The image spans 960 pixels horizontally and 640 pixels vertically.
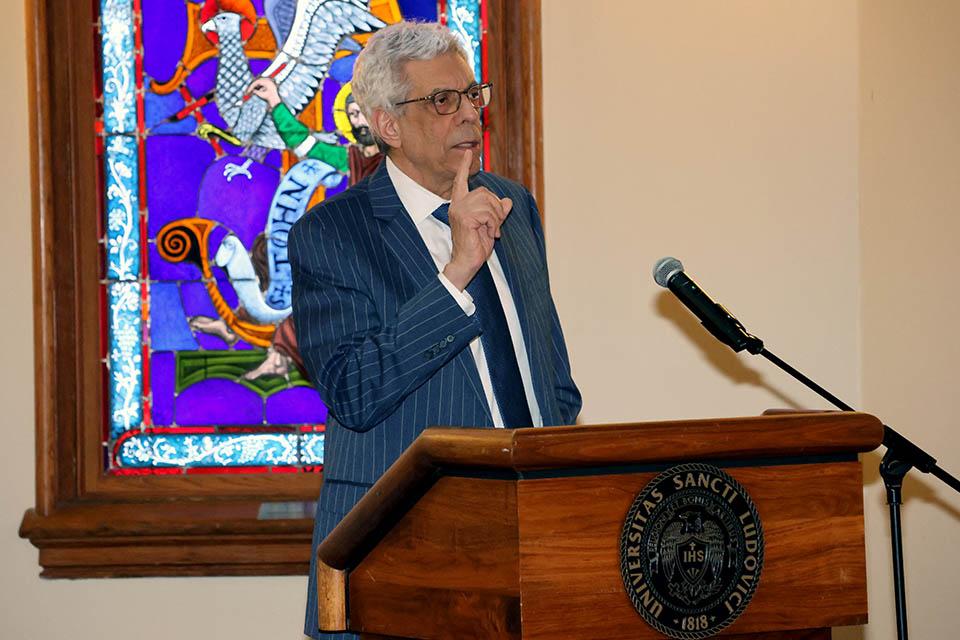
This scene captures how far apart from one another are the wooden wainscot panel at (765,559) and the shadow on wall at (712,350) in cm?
191

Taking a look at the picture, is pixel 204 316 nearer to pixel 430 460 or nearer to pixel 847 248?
pixel 847 248

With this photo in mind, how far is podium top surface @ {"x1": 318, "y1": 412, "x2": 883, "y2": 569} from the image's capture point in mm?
1277

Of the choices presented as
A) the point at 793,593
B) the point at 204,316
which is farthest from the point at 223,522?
the point at 793,593

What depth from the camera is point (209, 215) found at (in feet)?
11.2

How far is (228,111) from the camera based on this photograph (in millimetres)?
3416

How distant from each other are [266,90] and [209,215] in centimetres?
38

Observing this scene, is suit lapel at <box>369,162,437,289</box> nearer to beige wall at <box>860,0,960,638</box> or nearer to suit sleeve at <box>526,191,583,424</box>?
suit sleeve at <box>526,191,583,424</box>

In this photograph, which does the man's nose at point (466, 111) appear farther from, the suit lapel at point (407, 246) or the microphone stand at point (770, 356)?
the microphone stand at point (770, 356)

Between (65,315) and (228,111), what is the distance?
71cm

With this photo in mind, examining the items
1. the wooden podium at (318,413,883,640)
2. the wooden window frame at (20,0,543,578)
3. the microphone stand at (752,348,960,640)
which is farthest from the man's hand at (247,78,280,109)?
the wooden podium at (318,413,883,640)

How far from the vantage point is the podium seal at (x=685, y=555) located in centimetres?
130

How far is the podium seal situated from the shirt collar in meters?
0.90

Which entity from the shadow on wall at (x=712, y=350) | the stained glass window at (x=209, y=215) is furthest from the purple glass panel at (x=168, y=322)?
the shadow on wall at (x=712, y=350)

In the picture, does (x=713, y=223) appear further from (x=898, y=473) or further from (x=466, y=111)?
(x=898, y=473)
